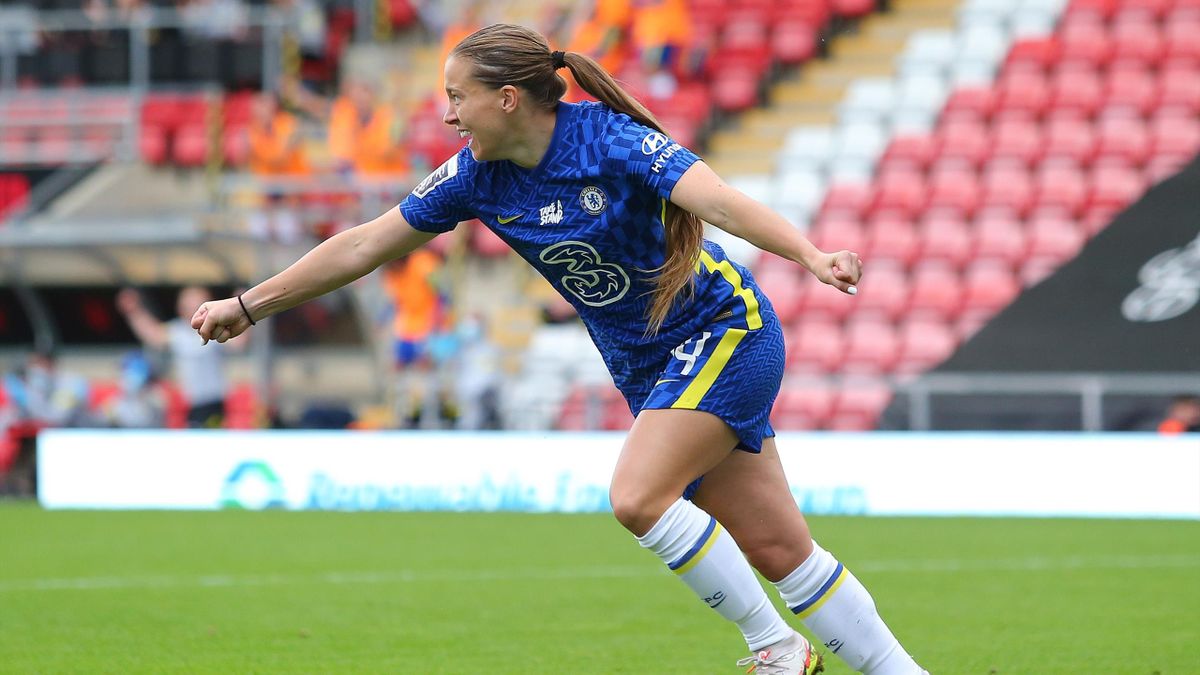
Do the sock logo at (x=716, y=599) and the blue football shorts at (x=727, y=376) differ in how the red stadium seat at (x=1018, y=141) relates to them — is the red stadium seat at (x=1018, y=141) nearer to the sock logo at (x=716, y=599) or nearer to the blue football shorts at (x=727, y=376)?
the blue football shorts at (x=727, y=376)

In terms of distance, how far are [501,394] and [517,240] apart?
12.2m

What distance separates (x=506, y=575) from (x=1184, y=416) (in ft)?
21.9

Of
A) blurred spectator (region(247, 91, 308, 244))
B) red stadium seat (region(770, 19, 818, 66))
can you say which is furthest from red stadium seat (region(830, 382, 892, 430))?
blurred spectator (region(247, 91, 308, 244))

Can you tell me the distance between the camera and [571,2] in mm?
21062

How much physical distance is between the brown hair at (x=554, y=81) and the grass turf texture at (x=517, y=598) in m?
1.95

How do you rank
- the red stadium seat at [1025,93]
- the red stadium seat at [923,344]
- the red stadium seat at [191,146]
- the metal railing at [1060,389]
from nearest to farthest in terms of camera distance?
the metal railing at [1060,389], the red stadium seat at [923,344], the red stadium seat at [1025,93], the red stadium seat at [191,146]

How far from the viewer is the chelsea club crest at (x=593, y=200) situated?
14.1ft

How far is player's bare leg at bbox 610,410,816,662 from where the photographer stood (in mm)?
4324

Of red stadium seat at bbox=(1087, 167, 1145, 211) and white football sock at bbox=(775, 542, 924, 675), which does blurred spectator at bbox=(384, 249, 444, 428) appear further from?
white football sock at bbox=(775, 542, 924, 675)

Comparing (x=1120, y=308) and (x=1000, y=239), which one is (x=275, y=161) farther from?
(x=1120, y=308)

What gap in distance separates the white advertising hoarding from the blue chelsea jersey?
934 cm

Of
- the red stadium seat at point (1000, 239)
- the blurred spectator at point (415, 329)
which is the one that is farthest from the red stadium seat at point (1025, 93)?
the blurred spectator at point (415, 329)

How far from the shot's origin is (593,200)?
4.32 m

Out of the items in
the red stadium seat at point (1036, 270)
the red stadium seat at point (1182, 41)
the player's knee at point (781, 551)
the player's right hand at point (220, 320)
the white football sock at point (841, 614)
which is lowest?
the white football sock at point (841, 614)
